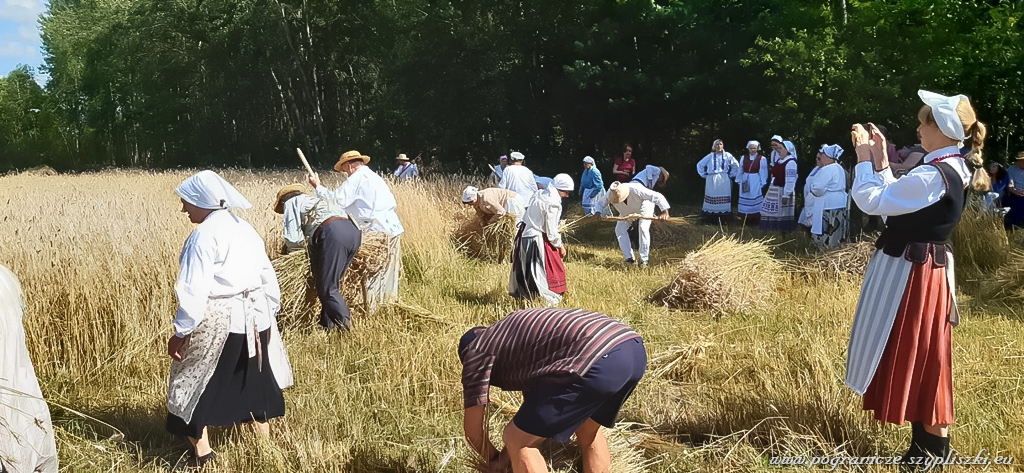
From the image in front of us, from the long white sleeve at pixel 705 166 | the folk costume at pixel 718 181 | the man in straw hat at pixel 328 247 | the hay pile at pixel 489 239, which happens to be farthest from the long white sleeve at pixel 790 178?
the man in straw hat at pixel 328 247

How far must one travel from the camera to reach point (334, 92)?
34438 millimetres

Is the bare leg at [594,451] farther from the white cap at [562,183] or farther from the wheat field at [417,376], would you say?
the white cap at [562,183]

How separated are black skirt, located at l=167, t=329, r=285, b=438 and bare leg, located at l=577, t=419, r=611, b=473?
1.64 metres

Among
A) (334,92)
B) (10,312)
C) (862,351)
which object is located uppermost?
(334,92)

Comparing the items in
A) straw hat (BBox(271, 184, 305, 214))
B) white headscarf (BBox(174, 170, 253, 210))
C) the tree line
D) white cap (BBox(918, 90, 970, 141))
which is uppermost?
the tree line

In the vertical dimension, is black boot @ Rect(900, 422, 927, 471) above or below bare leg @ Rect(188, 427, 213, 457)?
above

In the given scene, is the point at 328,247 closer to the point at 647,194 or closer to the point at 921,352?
the point at 921,352

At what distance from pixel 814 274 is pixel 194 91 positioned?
3505 cm

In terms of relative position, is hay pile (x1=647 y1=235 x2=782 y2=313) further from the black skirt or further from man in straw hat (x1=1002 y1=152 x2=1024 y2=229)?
man in straw hat (x1=1002 y1=152 x2=1024 y2=229)

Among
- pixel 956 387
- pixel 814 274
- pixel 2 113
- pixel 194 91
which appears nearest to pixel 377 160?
pixel 194 91

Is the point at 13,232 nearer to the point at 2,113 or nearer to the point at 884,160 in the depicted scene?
the point at 884,160

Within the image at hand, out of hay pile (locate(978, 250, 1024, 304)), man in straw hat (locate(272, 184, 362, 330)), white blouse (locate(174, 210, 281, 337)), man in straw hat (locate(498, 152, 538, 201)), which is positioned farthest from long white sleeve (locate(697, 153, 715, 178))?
white blouse (locate(174, 210, 281, 337))

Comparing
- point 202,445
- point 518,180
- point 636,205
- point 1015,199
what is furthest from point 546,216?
point 1015,199

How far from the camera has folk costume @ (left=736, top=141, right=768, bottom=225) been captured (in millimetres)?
12906
